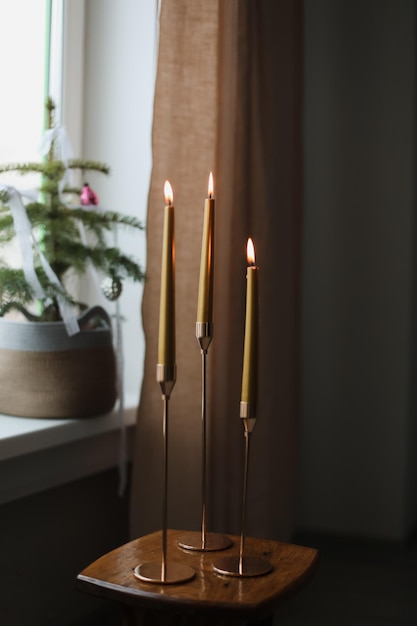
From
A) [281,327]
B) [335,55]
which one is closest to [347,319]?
[281,327]

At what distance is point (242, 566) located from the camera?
3.51 feet

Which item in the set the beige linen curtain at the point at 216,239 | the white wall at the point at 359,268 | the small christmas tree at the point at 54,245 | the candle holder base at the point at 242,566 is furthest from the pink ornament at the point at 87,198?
the white wall at the point at 359,268

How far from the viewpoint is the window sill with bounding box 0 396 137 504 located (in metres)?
1.56

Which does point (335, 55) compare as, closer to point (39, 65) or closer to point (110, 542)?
point (39, 65)

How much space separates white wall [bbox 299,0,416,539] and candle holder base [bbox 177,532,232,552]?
1487 millimetres

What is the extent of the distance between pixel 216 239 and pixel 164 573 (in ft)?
3.21

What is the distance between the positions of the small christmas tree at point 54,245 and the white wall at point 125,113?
30cm

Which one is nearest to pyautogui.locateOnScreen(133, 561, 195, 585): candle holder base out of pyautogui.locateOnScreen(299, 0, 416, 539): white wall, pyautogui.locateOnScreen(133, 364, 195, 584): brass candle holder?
pyautogui.locateOnScreen(133, 364, 195, 584): brass candle holder

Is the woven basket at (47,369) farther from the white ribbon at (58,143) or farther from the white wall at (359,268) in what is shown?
the white wall at (359,268)

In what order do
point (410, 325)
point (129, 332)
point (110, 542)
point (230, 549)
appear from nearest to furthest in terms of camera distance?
point (230, 549), point (110, 542), point (129, 332), point (410, 325)

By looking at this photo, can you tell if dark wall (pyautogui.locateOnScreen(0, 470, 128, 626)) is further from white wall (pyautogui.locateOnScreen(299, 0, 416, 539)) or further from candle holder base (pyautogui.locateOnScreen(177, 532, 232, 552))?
white wall (pyautogui.locateOnScreen(299, 0, 416, 539))

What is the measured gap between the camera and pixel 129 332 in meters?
2.13

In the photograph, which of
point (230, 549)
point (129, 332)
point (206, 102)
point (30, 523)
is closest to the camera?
point (230, 549)

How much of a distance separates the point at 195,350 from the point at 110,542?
499 millimetres
